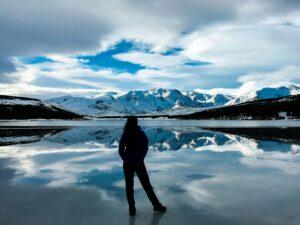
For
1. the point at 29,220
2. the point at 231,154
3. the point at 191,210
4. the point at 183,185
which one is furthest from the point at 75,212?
the point at 231,154

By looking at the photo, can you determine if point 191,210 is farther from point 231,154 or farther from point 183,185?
point 231,154

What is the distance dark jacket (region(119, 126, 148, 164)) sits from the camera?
985 centimetres

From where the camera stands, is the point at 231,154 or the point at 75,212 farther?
the point at 231,154

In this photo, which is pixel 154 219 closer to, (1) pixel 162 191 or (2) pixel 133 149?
(2) pixel 133 149

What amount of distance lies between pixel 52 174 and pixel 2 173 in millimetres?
2373

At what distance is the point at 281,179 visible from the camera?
1470 centimetres

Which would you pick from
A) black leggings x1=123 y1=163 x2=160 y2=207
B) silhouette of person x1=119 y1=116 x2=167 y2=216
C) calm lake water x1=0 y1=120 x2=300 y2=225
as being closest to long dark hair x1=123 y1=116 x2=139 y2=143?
silhouette of person x1=119 y1=116 x2=167 y2=216

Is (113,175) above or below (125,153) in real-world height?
below

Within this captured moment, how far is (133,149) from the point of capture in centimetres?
987

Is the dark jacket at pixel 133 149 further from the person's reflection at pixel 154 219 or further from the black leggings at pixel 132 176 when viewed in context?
the person's reflection at pixel 154 219

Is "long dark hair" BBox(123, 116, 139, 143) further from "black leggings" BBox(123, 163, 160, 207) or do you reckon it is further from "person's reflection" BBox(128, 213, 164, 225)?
"person's reflection" BBox(128, 213, 164, 225)

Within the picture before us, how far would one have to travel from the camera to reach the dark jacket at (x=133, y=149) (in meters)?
9.85

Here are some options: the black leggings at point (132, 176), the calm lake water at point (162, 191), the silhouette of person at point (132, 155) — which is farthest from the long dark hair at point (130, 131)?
the calm lake water at point (162, 191)

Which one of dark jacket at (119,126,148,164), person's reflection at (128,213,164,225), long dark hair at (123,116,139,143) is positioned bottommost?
person's reflection at (128,213,164,225)
